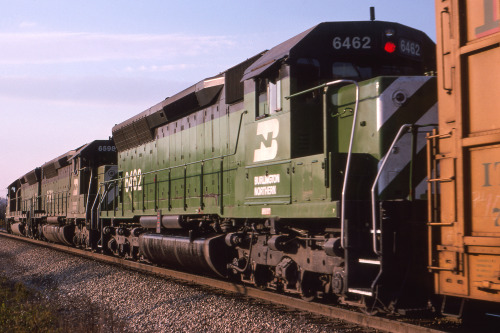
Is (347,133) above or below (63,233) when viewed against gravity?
above

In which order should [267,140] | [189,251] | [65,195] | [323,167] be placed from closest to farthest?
[323,167] → [267,140] → [189,251] → [65,195]

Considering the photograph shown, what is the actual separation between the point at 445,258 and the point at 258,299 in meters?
3.63

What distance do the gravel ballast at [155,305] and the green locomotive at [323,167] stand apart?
0.55 metres

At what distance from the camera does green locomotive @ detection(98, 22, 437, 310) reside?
19.8 ft

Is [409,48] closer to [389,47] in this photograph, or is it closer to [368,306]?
[389,47]

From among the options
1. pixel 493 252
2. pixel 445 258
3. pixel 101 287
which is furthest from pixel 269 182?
pixel 101 287

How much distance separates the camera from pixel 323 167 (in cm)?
632

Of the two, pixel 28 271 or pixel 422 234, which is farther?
pixel 28 271

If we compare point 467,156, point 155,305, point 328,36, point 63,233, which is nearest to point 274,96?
point 328,36

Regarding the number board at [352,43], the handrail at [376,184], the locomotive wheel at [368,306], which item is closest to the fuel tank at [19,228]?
the number board at [352,43]

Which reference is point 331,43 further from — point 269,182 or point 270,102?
point 269,182

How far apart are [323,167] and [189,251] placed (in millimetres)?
4504

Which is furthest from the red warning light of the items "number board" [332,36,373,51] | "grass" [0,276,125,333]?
"grass" [0,276,125,333]

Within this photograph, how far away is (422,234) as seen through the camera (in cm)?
584
